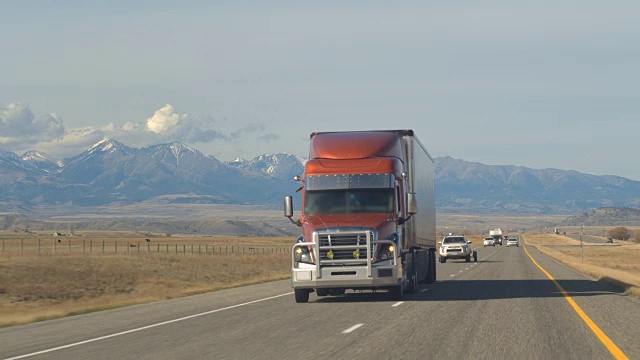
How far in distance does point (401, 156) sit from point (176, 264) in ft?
113

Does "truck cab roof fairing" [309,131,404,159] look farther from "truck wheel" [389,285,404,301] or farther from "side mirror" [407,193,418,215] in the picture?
"truck wheel" [389,285,404,301]

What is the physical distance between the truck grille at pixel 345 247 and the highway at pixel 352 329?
3.70 feet

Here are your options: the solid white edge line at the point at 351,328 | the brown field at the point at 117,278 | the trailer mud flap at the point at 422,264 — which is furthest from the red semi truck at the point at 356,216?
the brown field at the point at 117,278

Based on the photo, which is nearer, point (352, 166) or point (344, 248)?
point (344, 248)

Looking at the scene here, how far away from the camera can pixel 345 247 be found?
26156 millimetres

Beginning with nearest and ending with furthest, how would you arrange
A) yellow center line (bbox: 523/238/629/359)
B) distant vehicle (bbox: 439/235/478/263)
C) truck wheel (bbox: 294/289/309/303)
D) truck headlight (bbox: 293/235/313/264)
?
yellow center line (bbox: 523/238/629/359) → truck headlight (bbox: 293/235/313/264) → truck wheel (bbox: 294/289/309/303) → distant vehicle (bbox: 439/235/478/263)

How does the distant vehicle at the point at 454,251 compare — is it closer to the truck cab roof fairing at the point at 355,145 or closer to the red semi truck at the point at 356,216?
the red semi truck at the point at 356,216

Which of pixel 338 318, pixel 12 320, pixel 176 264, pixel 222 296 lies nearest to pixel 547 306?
pixel 338 318

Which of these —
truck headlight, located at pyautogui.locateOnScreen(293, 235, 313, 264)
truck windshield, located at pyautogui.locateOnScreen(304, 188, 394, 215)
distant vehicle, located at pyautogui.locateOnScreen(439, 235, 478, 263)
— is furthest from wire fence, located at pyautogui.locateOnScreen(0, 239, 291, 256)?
truck headlight, located at pyautogui.locateOnScreen(293, 235, 313, 264)

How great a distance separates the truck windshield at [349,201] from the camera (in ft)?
89.2

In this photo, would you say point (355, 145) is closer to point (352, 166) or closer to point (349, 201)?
point (352, 166)

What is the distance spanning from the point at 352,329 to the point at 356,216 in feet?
25.8

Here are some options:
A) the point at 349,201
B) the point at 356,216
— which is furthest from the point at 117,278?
the point at 356,216

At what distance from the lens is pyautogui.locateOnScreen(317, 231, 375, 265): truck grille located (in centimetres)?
2617
